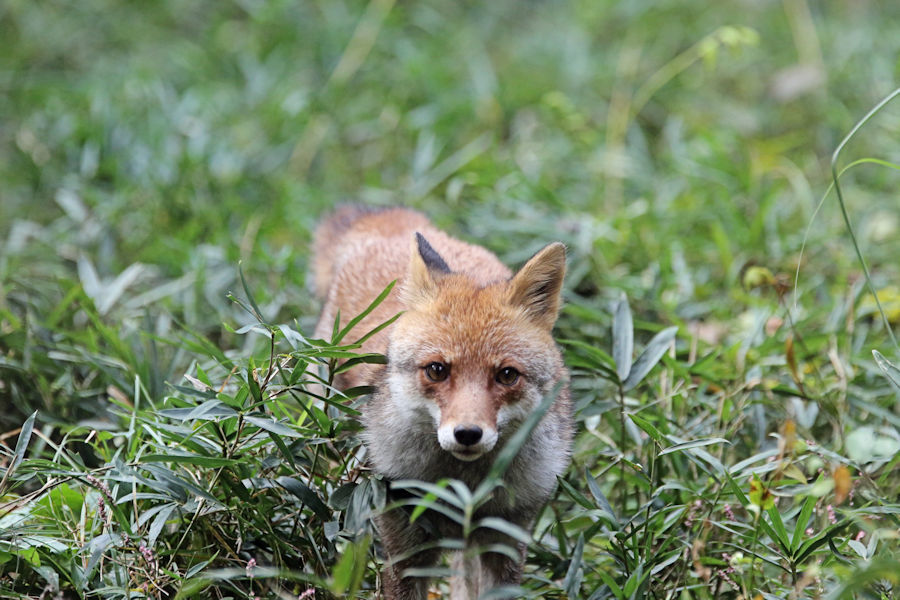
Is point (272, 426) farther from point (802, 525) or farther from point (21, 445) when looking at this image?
point (802, 525)

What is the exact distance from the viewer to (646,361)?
4605mm

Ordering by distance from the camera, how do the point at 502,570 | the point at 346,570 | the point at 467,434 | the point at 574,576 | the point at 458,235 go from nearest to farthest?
1. the point at 346,570
2. the point at 467,434
3. the point at 574,576
4. the point at 502,570
5. the point at 458,235

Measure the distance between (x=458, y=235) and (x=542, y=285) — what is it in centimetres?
268

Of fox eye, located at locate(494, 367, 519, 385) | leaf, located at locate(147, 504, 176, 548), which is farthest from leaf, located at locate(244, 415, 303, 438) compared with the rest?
fox eye, located at locate(494, 367, 519, 385)

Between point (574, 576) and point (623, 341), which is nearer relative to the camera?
point (574, 576)

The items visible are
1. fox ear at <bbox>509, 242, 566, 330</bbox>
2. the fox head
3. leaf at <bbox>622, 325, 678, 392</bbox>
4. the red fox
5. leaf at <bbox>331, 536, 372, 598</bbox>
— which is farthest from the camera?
leaf at <bbox>622, 325, 678, 392</bbox>

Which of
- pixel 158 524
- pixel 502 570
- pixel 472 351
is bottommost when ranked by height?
pixel 502 570

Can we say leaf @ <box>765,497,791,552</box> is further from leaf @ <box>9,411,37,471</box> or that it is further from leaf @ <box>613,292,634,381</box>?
leaf @ <box>9,411,37,471</box>

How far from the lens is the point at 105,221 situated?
6.77 m

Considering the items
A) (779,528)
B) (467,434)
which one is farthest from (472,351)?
(779,528)

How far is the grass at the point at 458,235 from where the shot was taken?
146 inches

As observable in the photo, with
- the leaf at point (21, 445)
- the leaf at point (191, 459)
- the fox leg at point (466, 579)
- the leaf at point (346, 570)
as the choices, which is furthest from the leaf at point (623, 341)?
the leaf at point (21, 445)

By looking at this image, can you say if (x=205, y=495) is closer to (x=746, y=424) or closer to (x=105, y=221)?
(x=746, y=424)

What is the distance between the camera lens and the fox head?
3364 millimetres
